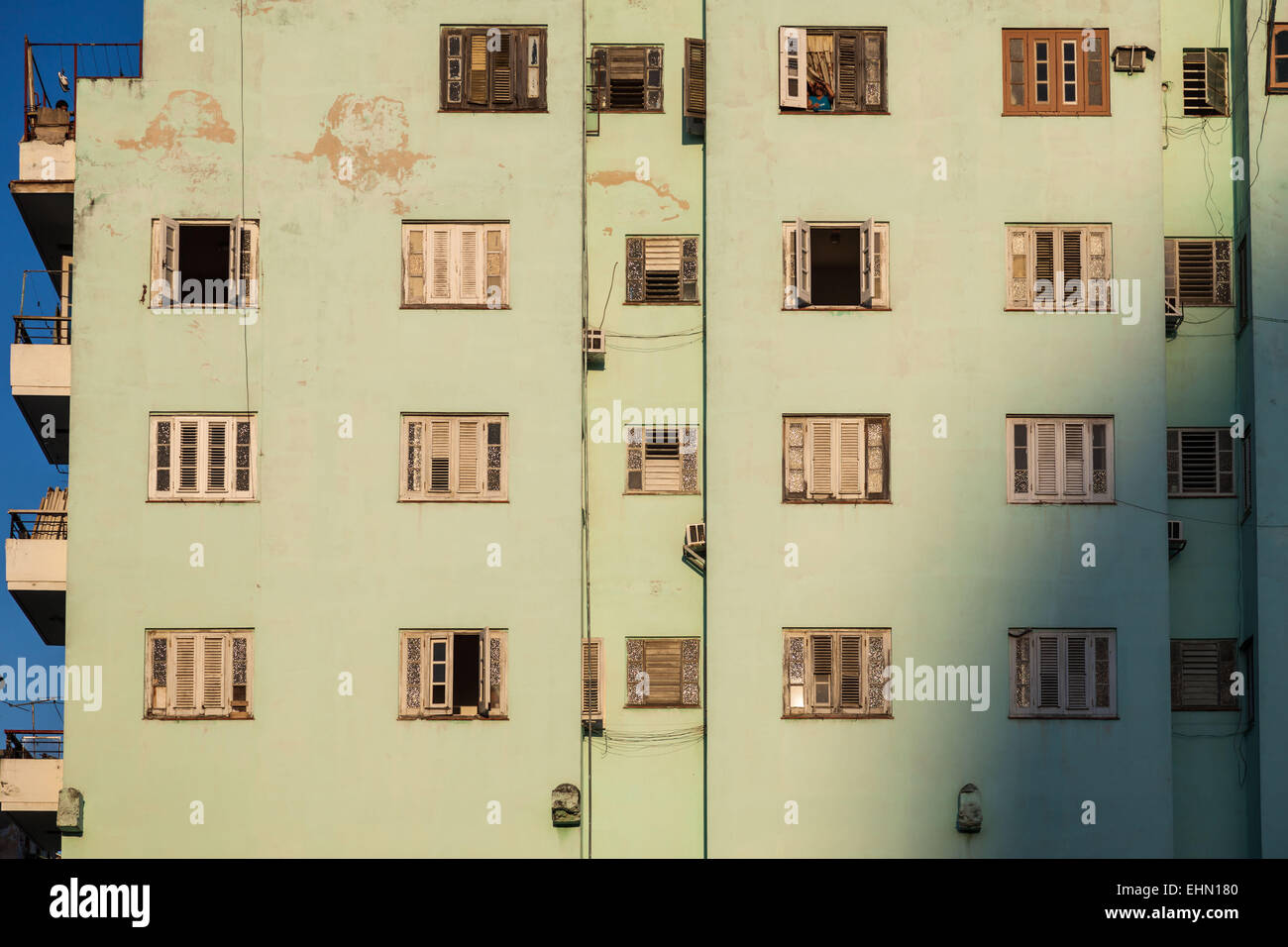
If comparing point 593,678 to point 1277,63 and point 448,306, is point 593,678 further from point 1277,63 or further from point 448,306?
point 1277,63

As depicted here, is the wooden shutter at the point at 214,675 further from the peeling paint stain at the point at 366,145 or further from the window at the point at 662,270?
the window at the point at 662,270

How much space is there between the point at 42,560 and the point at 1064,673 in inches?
733

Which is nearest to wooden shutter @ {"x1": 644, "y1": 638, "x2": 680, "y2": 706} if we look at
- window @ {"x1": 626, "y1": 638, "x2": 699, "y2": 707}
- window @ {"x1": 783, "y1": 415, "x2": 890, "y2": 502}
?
window @ {"x1": 626, "y1": 638, "x2": 699, "y2": 707}

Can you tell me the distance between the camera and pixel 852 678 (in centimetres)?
3378

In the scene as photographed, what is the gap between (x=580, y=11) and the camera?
35.5 metres

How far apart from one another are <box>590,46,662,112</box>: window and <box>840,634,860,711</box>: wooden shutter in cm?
1095

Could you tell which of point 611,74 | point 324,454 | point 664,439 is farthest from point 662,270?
point 324,454

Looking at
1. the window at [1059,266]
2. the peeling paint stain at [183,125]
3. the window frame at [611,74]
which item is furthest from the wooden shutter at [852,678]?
the peeling paint stain at [183,125]

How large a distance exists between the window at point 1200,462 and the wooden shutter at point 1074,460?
6.73 ft

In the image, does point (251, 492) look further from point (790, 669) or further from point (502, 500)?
point (790, 669)

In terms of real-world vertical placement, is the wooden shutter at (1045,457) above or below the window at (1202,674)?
above

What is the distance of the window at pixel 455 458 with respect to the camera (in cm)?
3428

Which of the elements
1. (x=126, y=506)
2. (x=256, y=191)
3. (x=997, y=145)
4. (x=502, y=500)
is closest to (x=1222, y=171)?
(x=997, y=145)

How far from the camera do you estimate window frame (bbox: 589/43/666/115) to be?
3622 cm
